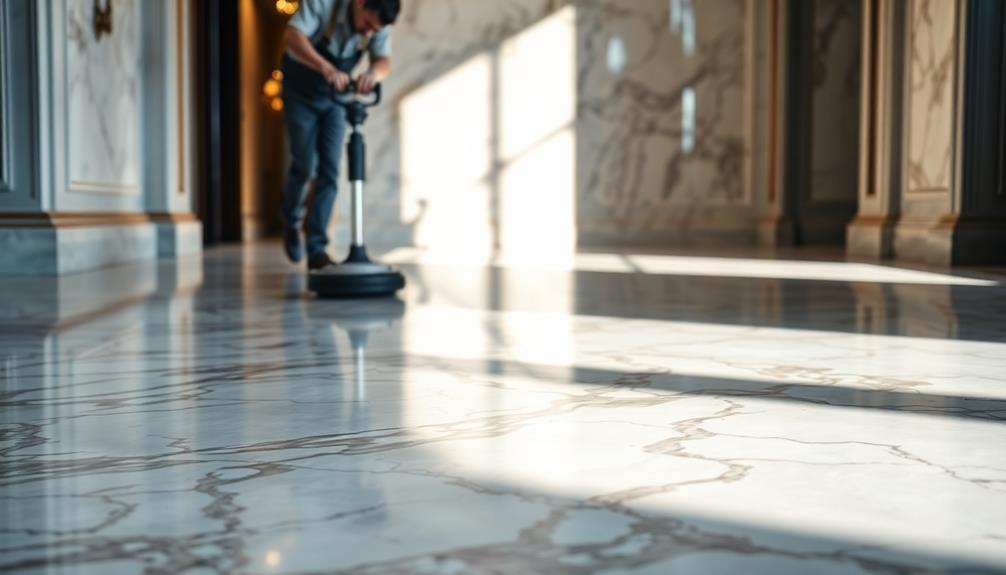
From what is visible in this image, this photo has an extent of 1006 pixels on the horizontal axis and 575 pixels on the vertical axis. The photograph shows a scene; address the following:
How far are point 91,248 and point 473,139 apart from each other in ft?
13.8

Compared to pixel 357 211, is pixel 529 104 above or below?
above

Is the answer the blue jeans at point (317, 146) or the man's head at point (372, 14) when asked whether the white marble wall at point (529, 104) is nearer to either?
the blue jeans at point (317, 146)

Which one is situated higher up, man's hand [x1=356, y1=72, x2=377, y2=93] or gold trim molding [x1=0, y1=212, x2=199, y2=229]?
man's hand [x1=356, y1=72, x2=377, y2=93]

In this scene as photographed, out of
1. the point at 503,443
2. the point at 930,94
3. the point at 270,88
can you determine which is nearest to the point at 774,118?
the point at 930,94

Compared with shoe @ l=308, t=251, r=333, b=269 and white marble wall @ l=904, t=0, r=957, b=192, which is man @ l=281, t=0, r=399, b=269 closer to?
shoe @ l=308, t=251, r=333, b=269

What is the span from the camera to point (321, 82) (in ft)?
14.0

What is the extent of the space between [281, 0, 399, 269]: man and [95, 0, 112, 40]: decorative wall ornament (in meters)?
1.88

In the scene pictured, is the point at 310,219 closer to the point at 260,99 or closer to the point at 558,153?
the point at 558,153

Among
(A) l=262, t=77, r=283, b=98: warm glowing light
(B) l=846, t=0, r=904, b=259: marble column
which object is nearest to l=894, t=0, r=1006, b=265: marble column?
(B) l=846, t=0, r=904, b=259: marble column

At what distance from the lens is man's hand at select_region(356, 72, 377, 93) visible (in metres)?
3.75

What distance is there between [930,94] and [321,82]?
3565 millimetres

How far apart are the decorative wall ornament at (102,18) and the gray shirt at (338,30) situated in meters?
2.32

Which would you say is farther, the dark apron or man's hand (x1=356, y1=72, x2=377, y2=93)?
the dark apron

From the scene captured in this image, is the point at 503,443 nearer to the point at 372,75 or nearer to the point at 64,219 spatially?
the point at 372,75
